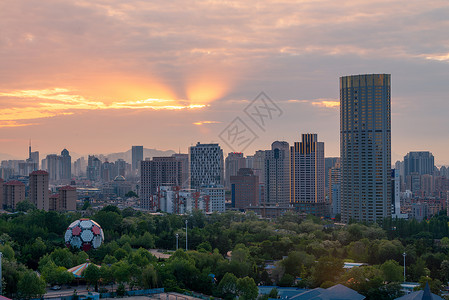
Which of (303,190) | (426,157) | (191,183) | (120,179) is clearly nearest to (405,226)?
(303,190)

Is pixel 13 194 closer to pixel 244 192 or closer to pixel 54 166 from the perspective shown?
pixel 244 192

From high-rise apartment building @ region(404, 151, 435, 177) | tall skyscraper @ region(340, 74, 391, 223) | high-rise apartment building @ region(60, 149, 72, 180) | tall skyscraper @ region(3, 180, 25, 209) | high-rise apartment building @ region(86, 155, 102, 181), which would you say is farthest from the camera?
high-rise apartment building @ region(86, 155, 102, 181)

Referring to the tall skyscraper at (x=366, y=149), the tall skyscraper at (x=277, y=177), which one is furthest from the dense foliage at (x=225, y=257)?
the tall skyscraper at (x=277, y=177)

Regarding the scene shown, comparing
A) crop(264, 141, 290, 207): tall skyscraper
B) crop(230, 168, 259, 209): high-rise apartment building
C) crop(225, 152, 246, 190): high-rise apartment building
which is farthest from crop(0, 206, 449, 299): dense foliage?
crop(225, 152, 246, 190): high-rise apartment building

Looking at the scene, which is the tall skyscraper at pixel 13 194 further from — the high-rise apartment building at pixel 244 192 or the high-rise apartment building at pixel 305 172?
the high-rise apartment building at pixel 305 172

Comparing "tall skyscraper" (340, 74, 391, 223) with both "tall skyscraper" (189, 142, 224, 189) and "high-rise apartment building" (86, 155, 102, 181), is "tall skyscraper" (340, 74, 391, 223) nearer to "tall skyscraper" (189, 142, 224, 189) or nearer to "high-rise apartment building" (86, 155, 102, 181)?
"tall skyscraper" (189, 142, 224, 189)

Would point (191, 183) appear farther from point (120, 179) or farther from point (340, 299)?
point (340, 299)
